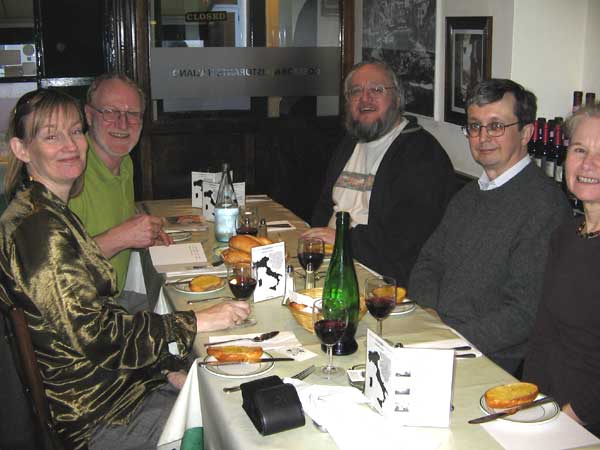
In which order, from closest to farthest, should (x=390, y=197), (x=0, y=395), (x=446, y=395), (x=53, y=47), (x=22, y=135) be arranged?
(x=446, y=395), (x=0, y=395), (x=22, y=135), (x=390, y=197), (x=53, y=47)

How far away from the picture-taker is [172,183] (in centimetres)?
486

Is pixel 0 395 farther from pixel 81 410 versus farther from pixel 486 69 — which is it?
pixel 486 69

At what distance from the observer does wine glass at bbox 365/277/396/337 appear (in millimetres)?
1715

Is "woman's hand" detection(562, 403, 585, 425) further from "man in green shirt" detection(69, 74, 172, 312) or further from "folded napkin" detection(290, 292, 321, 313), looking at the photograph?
"man in green shirt" detection(69, 74, 172, 312)

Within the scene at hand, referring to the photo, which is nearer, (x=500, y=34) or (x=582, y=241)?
(x=582, y=241)

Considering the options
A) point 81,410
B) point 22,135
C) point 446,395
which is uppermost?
point 22,135

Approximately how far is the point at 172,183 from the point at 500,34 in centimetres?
250

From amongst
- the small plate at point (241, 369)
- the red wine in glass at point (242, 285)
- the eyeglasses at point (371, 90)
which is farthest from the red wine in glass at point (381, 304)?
the eyeglasses at point (371, 90)

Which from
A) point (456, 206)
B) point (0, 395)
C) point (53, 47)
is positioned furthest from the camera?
point (53, 47)

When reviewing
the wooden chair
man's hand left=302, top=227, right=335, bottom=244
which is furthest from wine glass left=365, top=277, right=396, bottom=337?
man's hand left=302, top=227, right=335, bottom=244

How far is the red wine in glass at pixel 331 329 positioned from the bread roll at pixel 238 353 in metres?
0.18

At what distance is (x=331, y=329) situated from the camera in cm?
151

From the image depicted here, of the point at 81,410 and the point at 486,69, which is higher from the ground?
the point at 486,69

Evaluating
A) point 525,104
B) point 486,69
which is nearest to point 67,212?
point 525,104
